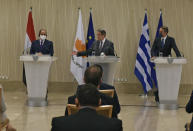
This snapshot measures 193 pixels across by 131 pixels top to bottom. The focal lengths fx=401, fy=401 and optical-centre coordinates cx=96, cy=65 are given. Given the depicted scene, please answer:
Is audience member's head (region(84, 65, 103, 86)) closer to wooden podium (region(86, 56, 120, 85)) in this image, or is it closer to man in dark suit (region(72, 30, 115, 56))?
wooden podium (region(86, 56, 120, 85))

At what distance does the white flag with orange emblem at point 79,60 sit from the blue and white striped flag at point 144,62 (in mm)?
1550

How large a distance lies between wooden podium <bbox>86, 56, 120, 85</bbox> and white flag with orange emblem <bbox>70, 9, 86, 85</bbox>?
2364mm

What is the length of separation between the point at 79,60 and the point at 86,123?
28.2ft

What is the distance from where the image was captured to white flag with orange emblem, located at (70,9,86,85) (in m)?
11.5

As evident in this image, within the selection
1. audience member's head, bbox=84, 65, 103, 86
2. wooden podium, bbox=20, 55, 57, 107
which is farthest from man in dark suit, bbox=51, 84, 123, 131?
wooden podium, bbox=20, 55, 57, 107

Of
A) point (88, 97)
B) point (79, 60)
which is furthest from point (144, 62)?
point (88, 97)

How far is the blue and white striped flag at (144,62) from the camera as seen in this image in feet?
37.1

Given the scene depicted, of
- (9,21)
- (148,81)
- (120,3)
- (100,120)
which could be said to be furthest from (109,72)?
(100,120)

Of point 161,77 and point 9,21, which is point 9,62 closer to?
point 9,21

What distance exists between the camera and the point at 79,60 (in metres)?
11.5

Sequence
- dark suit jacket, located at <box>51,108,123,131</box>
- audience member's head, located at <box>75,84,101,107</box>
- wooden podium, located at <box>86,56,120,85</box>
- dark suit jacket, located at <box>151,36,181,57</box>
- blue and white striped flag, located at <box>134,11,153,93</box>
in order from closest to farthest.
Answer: dark suit jacket, located at <box>51,108,123,131</box> → audience member's head, located at <box>75,84,101,107</box> → wooden podium, located at <box>86,56,120,85</box> → dark suit jacket, located at <box>151,36,181,57</box> → blue and white striped flag, located at <box>134,11,153,93</box>

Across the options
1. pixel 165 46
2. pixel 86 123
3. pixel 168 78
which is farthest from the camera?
pixel 165 46

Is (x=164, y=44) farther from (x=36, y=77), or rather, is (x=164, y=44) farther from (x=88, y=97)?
(x=88, y=97)

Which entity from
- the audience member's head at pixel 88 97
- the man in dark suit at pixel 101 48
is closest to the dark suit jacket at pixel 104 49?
the man in dark suit at pixel 101 48
